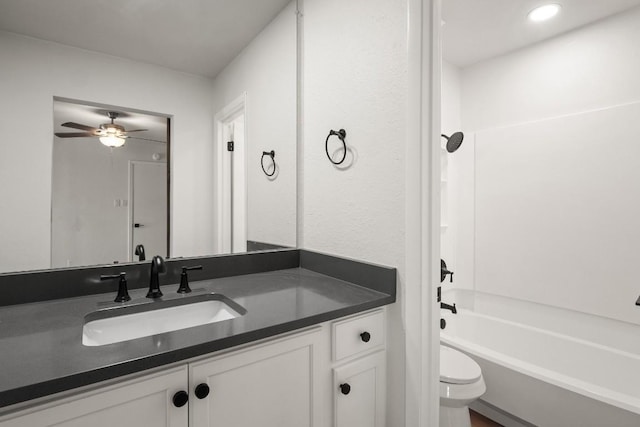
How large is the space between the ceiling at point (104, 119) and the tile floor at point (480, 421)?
7.84 ft

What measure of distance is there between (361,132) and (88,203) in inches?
41.2

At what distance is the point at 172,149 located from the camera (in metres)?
1.34

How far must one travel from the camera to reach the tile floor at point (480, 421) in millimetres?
1925

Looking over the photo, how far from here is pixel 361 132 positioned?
1269mm

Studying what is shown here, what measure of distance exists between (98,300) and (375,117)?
1.20 meters

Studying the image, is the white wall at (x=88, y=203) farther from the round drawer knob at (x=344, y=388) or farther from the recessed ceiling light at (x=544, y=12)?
the recessed ceiling light at (x=544, y=12)

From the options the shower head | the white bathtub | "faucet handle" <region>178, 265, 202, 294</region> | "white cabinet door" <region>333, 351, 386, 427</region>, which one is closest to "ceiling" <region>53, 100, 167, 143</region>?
"faucet handle" <region>178, 265, 202, 294</region>

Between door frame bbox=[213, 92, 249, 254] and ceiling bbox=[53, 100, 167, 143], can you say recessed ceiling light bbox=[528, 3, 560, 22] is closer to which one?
door frame bbox=[213, 92, 249, 254]

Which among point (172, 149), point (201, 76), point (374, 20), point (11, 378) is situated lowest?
point (11, 378)

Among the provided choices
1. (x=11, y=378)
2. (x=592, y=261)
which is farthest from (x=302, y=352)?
(x=592, y=261)

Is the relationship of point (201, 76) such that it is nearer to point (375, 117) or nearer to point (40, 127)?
point (40, 127)

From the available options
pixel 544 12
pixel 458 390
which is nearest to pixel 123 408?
pixel 458 390

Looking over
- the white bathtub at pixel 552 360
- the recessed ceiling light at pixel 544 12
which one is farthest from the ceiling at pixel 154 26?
the white bathtub at pixel 552 360

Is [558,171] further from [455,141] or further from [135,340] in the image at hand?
[135,340]
